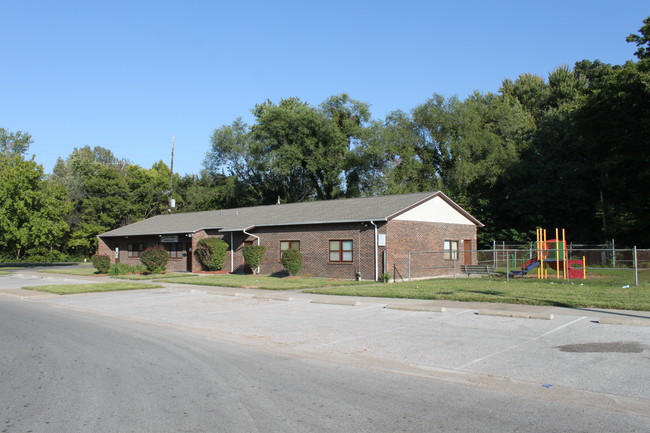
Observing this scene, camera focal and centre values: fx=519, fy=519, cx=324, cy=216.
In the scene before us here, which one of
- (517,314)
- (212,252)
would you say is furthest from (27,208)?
(517,314)

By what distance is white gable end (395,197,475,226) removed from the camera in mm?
28938

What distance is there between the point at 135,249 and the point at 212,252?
12952 mm

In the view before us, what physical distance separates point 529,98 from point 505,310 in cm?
5122

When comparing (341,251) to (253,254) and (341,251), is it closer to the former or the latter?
(341,251)

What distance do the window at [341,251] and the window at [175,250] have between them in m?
14.5

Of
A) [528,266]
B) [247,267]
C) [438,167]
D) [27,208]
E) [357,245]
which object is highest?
[438,167]

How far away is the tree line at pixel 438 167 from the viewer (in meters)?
39.0

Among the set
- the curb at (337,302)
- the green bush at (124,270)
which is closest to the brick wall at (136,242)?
the green bush at (124,270)

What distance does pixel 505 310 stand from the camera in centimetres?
1400

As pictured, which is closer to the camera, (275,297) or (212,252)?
(275,297)

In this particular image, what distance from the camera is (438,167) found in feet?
175

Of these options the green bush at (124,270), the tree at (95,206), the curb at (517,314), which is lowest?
the curb at (517,314)

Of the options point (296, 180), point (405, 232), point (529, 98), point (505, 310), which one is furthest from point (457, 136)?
point (505, 310)

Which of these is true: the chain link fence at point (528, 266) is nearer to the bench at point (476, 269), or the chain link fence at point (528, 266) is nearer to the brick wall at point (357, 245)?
the brick wall at point (357, 245)
